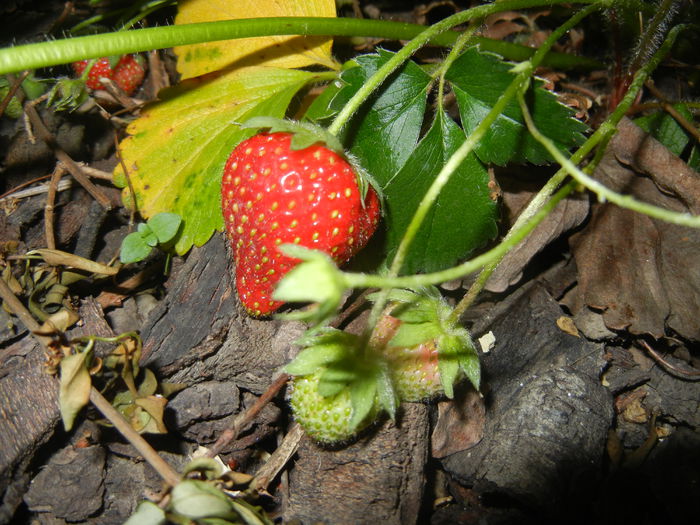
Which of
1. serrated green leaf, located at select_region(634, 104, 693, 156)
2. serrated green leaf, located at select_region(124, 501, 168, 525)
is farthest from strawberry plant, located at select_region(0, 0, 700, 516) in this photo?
serrated green leaf, located at select_region(124, 501, 168, 525)

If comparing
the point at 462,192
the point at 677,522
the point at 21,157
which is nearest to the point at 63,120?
the point at 21,157

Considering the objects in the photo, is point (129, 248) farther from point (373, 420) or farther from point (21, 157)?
point (373, 420)

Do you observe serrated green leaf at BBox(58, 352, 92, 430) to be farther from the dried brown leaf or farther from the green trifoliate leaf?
the dried brown leaf

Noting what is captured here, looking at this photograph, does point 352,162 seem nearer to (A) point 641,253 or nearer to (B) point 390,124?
(B) point 390,124

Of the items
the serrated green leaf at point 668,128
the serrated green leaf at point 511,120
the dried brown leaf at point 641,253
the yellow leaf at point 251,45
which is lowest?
the dried brown leaf at point 641,253

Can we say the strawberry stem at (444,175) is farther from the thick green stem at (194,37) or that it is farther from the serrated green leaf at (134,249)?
the serrated green leaf at (134,249)

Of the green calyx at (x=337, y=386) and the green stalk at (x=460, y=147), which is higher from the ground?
the green stalk at (x=460, y=147)

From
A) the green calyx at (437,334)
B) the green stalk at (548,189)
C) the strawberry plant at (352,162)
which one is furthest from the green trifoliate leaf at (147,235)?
the green stalk at (548,189)
